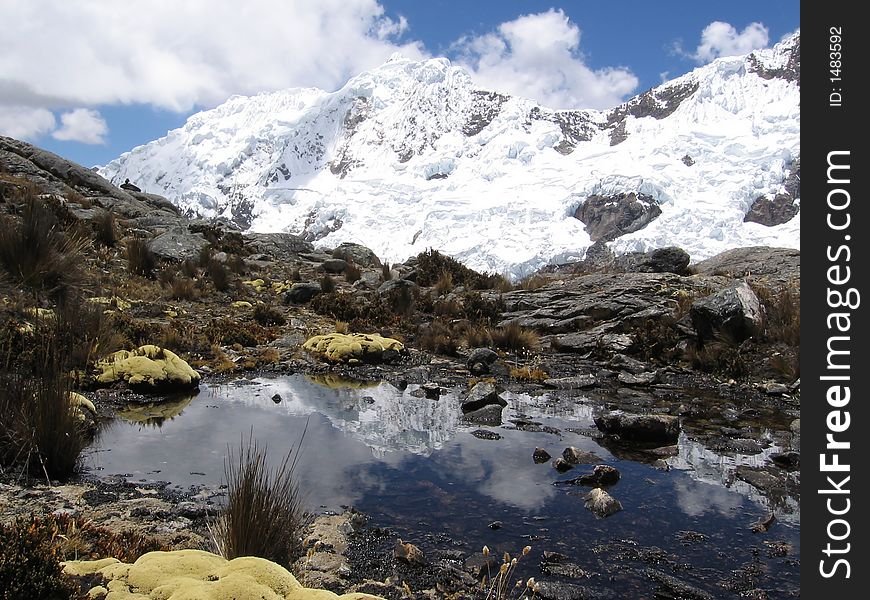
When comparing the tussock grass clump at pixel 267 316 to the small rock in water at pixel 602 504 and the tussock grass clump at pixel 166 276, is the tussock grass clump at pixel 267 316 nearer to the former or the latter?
the tussock grass clump at pixel 166 276

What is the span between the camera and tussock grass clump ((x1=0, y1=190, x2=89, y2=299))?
9830 mm

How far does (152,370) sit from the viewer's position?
28.2 feet

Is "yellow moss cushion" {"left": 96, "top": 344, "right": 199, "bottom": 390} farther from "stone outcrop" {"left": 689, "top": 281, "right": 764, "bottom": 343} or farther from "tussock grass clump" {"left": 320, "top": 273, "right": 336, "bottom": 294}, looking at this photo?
"stone outcrop" {"left": 689, "top": 281, "right": 764, "bottom": 343}

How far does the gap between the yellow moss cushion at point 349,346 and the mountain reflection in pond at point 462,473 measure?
3.05m

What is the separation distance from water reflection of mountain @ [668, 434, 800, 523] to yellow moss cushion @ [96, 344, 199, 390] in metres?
7.28

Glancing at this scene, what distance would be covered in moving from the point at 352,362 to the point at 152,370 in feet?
13.2

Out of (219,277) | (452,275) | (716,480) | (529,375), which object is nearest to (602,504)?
(716,480)

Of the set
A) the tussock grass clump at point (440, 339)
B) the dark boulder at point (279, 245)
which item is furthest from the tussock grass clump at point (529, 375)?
the dark boulder at point (279, 245)

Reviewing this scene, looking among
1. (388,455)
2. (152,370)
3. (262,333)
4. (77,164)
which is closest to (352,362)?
(262,333)

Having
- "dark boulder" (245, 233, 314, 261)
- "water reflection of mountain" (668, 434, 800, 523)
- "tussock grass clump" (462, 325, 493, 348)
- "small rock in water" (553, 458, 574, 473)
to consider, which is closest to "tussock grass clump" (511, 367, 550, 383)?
"tussock grass clump" (462, 325, 493, 348)

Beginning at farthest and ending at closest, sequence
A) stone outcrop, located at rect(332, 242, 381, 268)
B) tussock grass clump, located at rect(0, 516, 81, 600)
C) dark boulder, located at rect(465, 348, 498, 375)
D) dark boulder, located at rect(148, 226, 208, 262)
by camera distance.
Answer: stone outcrop, located at rect(332, 242, 381, 268), dark boulder, located at rect(148, 226, 208, 262), dark boulder, located at rect(465, 348, 498, 375), tussock grass clump, located at rect(0, 516, 81, 600)

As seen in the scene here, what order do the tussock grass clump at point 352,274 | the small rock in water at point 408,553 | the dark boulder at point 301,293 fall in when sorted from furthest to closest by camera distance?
1. the tussock grass clump at point 352,274
2. the dark boulder at point 301,293
3. the small rock in water at point 408,553

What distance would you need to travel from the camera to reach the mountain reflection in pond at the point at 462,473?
4.57 metres

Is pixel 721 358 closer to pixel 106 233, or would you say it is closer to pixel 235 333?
pixel 235 333
